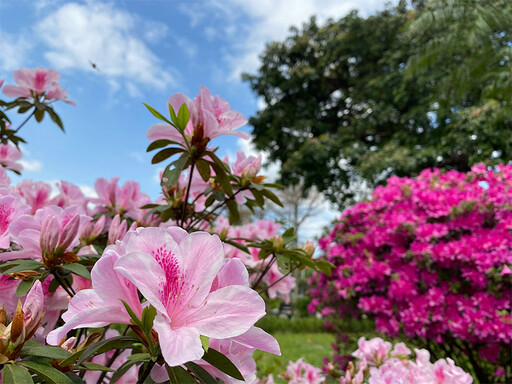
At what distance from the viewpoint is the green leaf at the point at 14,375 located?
0.45 meters

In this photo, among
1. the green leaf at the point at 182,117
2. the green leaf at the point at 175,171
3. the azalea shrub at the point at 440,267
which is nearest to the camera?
the green leaf at the point at 182,117

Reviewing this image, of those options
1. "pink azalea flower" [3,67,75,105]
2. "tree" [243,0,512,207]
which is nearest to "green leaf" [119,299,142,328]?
"pink azalea flower" [3,67,75,105]

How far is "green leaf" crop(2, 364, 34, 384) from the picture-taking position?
0.45 m

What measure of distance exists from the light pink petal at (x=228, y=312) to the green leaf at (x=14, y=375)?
202mm

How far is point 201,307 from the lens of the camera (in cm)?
50

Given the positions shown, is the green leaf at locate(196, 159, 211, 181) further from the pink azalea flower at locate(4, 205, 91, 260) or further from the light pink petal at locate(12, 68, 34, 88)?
the light pink petal at locate(12, 68, 34, 88)

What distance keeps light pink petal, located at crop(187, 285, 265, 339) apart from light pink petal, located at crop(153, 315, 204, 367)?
0.02 metres

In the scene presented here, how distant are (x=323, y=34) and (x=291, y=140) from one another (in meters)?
3.58

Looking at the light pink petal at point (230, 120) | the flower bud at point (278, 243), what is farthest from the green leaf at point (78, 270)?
the flower bud at point (278, 243)


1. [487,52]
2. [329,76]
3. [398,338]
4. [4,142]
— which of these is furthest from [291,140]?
[4,142]

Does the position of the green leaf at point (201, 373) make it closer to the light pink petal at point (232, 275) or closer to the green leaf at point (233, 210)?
the light pink petal at point (232, 275)

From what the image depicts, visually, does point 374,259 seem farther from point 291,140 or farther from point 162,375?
point 291,140

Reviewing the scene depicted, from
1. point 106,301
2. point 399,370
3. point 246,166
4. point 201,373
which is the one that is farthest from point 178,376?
point 399,370

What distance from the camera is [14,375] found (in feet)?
1.51
